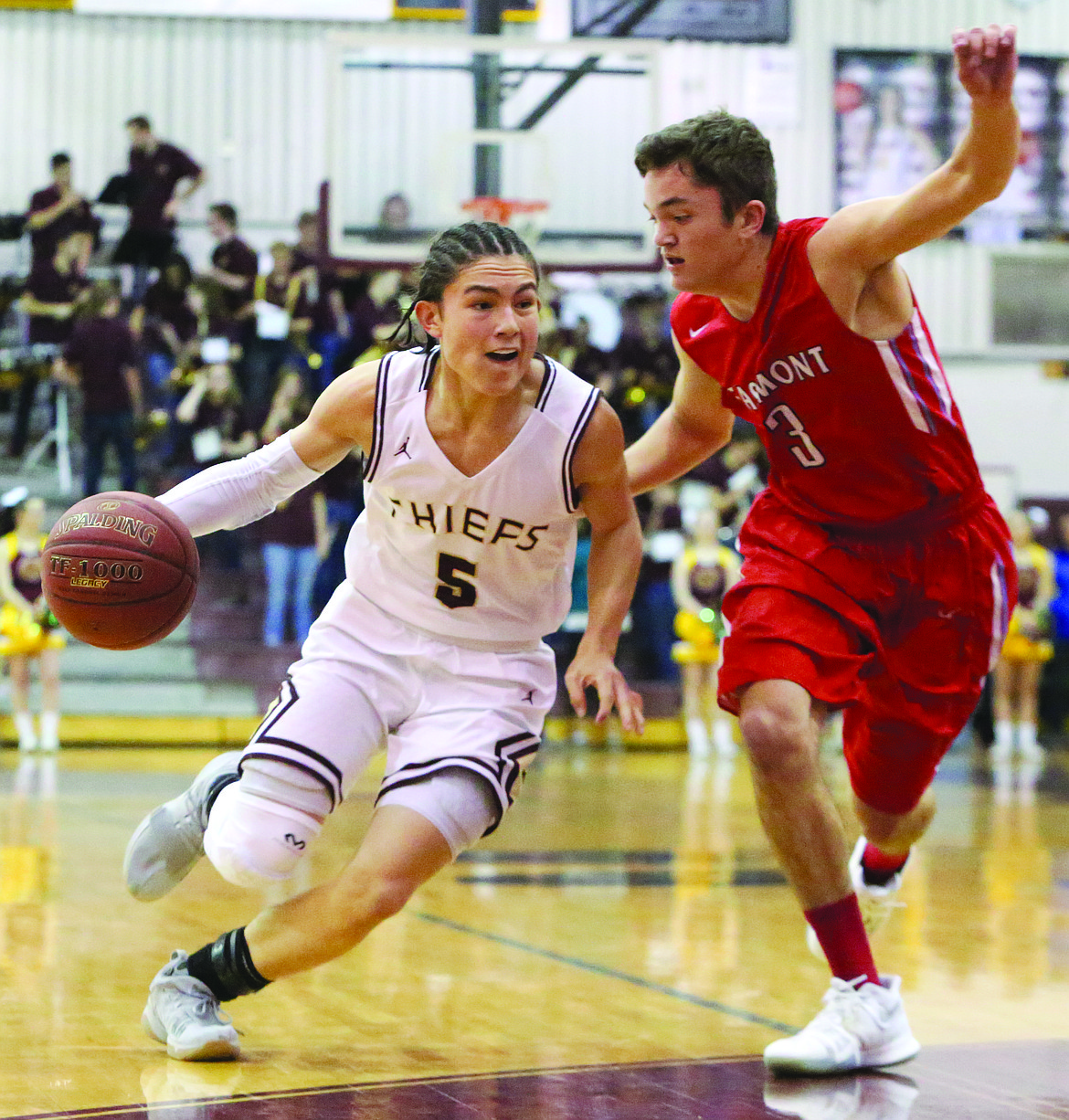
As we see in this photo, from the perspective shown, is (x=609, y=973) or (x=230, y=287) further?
(x=230, y=287)

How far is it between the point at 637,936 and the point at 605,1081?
1.68m

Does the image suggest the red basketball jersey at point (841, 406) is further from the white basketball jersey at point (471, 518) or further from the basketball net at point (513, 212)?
the basketball net at point (513, 212)

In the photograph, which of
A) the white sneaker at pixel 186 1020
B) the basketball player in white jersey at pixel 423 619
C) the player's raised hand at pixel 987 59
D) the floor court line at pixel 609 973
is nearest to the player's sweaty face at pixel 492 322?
the basketball player in white jersey at pixel 423 619

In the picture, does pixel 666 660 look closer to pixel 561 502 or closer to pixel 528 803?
pixel 528 803

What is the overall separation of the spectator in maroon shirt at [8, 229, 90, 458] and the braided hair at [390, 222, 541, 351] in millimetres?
10229

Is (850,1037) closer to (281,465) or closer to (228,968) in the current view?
(228,968)

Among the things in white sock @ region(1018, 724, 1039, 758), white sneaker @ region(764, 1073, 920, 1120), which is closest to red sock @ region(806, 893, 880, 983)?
white sneaker @ region(764, 1073, 920, 1120)

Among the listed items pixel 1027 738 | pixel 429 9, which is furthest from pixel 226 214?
pixel 1027 738

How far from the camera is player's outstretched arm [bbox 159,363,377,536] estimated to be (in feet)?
11.7

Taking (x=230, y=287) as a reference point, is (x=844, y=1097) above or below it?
below

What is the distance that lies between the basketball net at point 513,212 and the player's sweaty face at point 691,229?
23.3ft

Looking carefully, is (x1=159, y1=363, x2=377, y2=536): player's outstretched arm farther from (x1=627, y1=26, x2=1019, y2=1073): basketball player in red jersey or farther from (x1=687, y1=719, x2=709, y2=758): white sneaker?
(x1=687, y1=719, x2=709, y2=758): white sneaker

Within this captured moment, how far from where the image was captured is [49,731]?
35.4 ft

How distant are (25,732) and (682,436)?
782 centimetres
